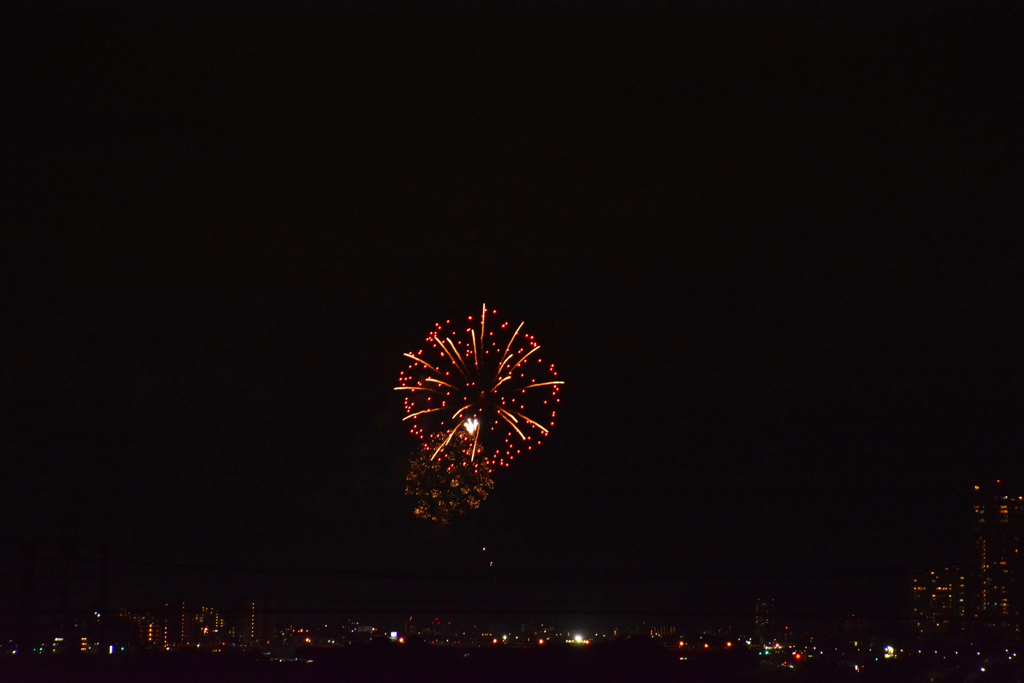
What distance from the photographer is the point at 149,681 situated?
18906 mm

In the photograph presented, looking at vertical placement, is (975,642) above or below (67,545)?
below

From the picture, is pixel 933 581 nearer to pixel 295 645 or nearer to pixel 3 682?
pixel 295 645

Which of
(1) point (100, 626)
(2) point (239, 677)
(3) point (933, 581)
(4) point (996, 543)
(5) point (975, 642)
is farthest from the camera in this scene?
(3) point (933, 581)

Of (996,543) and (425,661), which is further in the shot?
(996,543)

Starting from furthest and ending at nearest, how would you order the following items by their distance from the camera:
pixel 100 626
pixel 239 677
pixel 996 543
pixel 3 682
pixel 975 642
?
pixel 996 543
pixel 975 642
pixel 100 626
pixel 239 677
pixel 3 682

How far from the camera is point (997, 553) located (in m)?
27.8

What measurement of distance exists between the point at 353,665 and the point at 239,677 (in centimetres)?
229

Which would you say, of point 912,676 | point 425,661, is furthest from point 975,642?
point 425,661

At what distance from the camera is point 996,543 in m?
28.1

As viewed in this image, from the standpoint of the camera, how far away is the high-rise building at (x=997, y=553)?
23.4m

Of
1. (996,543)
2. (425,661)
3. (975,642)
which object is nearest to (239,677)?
(425,661)

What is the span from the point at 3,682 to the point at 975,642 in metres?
22.2

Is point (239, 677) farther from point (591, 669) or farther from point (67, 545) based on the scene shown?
point (591, 669)

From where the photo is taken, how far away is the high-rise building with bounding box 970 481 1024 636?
23391 mm
